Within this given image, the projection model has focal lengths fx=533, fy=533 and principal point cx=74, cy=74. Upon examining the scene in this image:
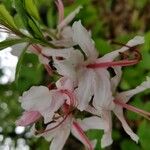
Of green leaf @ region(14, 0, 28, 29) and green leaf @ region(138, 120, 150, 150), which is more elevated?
green leaf @ region(14, 0, 28, 29)

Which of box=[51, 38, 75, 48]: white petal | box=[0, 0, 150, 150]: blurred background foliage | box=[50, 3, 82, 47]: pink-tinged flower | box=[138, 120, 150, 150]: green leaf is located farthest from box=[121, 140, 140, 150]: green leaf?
box=[51, 38, 75, 48]: white petal

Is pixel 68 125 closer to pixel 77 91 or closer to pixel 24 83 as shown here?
pixel 77 91

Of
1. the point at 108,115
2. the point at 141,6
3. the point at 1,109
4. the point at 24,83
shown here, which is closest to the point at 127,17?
the point at 141,6

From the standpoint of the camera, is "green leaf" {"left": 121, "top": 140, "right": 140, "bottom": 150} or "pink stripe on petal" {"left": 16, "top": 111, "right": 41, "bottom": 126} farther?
"green leaf" {"left": 121, "top": 140, "right": 140, "bottom": 150}

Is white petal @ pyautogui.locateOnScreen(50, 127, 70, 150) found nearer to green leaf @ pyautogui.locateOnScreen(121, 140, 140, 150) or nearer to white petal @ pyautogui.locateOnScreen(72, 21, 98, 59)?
white petal @ pyautogui.locateOnScreen(72, 21, 98, 59)

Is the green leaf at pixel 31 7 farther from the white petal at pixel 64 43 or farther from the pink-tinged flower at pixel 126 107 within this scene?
the pink-tinged flower at pixel 126 107
